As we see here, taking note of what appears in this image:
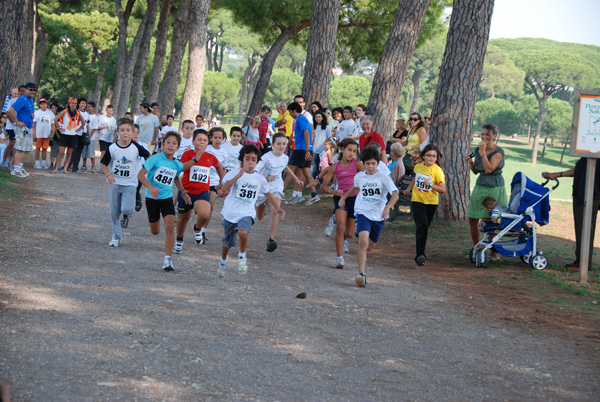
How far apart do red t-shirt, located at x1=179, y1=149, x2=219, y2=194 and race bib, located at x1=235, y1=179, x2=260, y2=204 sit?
3.11ft

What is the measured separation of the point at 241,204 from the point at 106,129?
10.9m

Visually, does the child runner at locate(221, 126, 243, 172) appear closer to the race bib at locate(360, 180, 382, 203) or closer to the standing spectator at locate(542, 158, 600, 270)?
the race bib at locate(360, 180, 382, 203)

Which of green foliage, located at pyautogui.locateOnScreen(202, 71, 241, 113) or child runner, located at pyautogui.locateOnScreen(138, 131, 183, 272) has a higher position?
green foliage, located at pyautogui.locateOnScreen(202, 71, 241, 113)

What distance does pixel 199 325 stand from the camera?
20.5 feet

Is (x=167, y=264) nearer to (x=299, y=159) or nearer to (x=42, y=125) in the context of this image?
(x=299, y=159)

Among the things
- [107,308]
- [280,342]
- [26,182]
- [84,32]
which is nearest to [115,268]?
[107,308]

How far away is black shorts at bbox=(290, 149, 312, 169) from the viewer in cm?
1608

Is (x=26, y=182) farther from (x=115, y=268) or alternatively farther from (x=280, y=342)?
(x=280, y=342)

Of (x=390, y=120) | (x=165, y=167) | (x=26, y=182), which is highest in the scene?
(x=390, y=120)

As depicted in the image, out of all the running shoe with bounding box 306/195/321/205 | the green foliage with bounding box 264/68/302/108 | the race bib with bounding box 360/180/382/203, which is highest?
the green foliage with bounding box 264/68/302/108

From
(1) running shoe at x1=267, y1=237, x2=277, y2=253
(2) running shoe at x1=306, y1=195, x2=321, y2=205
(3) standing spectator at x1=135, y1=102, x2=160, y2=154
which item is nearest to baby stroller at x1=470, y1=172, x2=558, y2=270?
(1) running shoe at x1=267, y1=237, x2=277, y2=253

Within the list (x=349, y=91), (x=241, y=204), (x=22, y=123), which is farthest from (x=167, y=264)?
(x=349, y=91)

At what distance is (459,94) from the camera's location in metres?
13.2

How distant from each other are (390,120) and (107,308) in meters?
13.3
